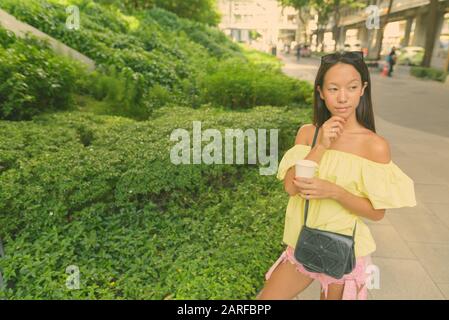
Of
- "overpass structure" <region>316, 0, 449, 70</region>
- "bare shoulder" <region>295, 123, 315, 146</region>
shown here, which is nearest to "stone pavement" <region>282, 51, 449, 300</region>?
"bare shoulder" <region>295, 123, 315, 146</region>

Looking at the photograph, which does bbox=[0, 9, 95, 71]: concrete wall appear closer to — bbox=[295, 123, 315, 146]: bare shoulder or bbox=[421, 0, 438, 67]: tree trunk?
bbox=[295, 123, 315, 146]: bare shoulder

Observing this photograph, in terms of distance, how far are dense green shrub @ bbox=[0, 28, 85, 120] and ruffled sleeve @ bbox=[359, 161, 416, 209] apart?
4915 millimetres

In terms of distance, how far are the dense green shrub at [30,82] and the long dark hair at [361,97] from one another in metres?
4.59

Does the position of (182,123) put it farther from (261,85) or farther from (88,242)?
(261,85)

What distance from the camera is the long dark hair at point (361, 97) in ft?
5.26

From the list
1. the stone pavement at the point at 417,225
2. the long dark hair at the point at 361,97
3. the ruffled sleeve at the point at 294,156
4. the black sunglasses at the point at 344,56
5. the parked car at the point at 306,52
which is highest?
the black sunglasses at the point at 344,56

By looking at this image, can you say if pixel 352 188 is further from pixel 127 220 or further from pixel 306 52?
pixel 306 52

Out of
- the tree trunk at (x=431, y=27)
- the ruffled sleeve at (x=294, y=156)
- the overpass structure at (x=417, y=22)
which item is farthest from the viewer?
the overpass structure at (x=417, y=22)

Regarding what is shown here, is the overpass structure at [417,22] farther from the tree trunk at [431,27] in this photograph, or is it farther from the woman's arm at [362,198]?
the woman's arm at [362,198]

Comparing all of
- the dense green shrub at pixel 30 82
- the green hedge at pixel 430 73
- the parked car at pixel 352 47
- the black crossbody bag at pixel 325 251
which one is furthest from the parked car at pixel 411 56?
the black crossbody bag at pixel 325 251

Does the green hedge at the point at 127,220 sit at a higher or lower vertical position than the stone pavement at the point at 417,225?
higher

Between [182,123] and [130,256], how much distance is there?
216 centimetres

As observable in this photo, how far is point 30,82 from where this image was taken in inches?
209

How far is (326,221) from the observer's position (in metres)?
1.71
